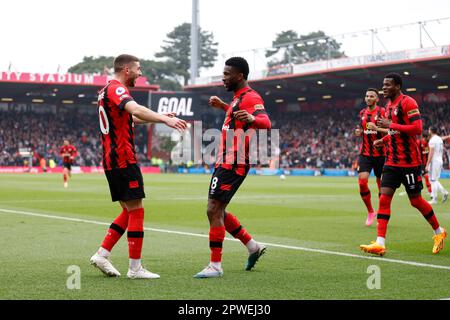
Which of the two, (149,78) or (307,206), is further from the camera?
(149,78)

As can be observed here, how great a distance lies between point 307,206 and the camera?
20.3 meters

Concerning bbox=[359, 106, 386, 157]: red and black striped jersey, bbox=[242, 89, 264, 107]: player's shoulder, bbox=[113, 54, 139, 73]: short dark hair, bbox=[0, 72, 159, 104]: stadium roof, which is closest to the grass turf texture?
bbox=[359, 106, 386, 157]: red and black striped jersey

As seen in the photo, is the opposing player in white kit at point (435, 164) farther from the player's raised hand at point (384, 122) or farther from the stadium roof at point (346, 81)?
the stadium roof at point (346, 81)

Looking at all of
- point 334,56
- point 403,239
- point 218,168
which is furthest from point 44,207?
point 334,56

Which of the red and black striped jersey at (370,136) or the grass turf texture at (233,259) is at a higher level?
the red and black striped jersey at (370,136)

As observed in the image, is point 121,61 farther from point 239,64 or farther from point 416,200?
point 416,200

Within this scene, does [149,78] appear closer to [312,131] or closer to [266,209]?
[312,131]

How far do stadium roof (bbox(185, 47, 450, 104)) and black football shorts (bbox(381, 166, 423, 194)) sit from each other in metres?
36.9

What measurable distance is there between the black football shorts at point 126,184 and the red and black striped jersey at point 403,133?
13.3 ft

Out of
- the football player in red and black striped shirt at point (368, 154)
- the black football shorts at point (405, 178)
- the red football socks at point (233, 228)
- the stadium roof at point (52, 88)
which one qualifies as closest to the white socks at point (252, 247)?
the red football socks at point (233, 228)

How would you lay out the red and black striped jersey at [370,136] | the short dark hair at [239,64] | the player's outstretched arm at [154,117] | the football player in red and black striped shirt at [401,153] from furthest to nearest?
the red and black striped jersey at [370,136]
the football player in red and black striped shirt at [401,153]
the short dark hair at [239,64]
the player's outstretched arm at [154,117]

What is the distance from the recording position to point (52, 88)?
67625 mm

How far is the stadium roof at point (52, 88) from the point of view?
63.9 metres

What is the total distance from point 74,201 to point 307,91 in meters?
46.4
